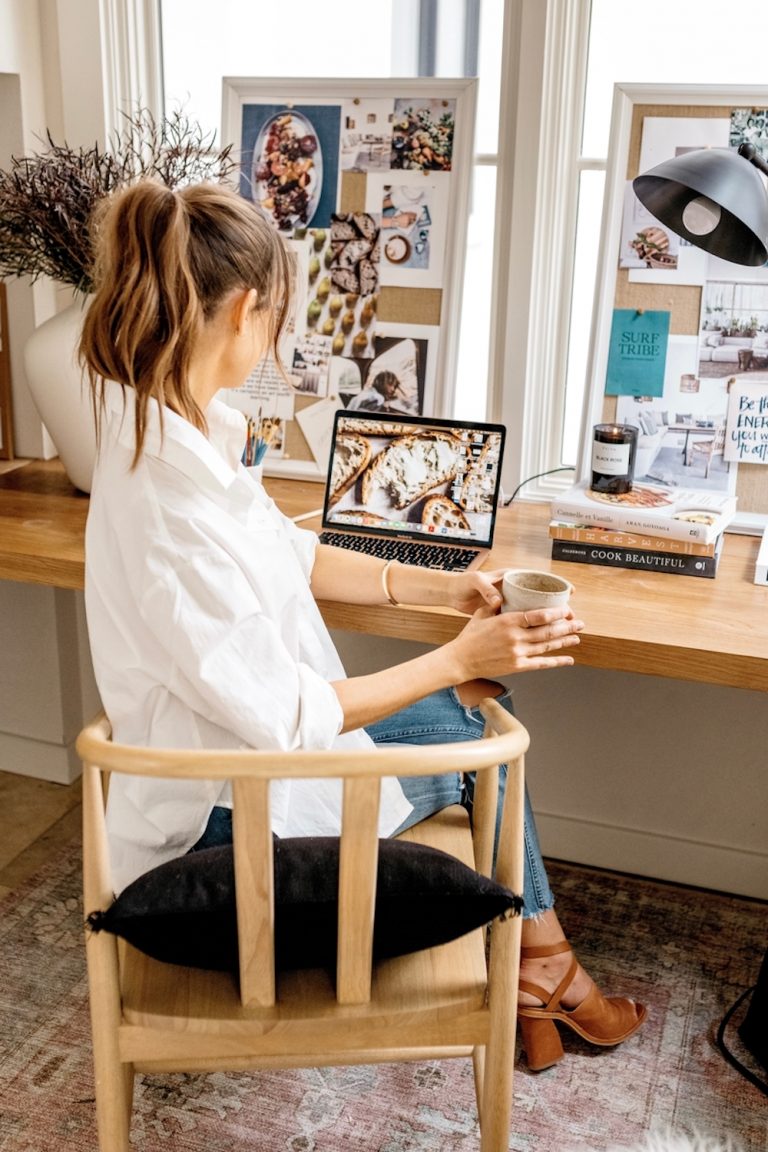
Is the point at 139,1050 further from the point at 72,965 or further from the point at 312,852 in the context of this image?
the point at 72,965

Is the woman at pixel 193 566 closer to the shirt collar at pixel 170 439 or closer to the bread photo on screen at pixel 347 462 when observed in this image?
the shirt collar at pixel 170 439

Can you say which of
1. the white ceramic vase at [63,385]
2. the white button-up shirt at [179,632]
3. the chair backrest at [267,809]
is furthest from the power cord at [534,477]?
the chair backrest at [267,809]

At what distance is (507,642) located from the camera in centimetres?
142

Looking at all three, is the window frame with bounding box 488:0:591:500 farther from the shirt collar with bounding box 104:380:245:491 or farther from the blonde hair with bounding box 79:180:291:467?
the shirt collar with bounding box 104:380:245:491

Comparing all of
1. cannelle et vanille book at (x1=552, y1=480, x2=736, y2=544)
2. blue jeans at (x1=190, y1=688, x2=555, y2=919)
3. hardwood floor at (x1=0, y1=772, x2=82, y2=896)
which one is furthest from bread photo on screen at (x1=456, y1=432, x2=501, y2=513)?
hardwood floor at (x1=0, y1=772, x2=82, y2=896)

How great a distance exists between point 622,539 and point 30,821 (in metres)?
1.44

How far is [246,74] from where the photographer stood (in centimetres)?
231

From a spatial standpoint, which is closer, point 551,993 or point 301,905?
point 301,905

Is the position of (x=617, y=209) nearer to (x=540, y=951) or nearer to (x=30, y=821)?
(x=540, y=951)

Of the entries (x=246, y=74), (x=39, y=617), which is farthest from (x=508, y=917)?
(x=246, y=74)

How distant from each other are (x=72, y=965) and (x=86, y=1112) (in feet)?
1.15

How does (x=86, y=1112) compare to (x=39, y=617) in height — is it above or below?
below

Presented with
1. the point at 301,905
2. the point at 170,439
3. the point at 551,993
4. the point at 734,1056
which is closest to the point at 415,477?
the point at 170,439

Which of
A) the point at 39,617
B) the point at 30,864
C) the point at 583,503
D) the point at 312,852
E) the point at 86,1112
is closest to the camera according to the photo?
the point at 312,852
